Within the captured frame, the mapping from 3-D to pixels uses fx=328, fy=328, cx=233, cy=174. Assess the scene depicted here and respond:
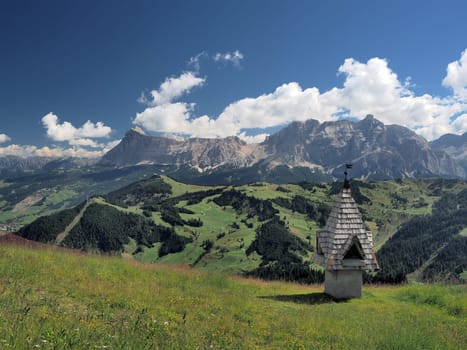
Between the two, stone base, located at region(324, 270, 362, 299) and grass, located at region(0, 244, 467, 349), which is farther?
stone base, located at region(324, 270, 362, 299)

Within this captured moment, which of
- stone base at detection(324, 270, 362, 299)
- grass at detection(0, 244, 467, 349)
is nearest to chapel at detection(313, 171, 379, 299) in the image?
stone base at detection(324, 270, 362, 299)

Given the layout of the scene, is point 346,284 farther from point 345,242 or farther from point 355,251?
point 345,242

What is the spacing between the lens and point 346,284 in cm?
2344

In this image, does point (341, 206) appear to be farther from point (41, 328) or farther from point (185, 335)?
point (41, 328)

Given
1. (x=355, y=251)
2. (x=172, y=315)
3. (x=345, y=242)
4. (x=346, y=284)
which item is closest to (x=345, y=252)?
(x=345, y=242)

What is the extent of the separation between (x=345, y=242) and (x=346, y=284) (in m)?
2.95

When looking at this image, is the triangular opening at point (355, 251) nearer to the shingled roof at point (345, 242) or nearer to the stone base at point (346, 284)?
the shingled roof at point (345, 242)

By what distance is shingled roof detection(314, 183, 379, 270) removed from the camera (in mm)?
23312

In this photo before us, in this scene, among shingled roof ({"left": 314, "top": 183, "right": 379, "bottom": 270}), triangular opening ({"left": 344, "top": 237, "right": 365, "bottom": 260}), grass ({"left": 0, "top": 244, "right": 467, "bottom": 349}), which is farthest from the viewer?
triangular opening ({"left": 344, "top": 237, "right": 365, "bottom": 260})

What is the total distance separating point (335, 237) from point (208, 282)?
9690 millimetres

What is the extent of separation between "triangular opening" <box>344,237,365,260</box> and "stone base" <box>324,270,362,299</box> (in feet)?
3.38

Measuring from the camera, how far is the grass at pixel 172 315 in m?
8.53

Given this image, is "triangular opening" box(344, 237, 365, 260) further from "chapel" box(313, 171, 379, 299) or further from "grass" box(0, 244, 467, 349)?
"grass" box(0, 244, 467, 349)

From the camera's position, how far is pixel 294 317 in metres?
15.4
